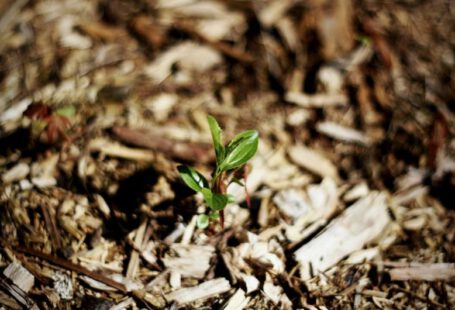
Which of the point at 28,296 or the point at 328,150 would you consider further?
the point at 328,150

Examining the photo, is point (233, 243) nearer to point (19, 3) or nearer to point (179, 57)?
point (179, 57)

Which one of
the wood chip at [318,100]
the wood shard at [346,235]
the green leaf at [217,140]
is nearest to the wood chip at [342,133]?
the wood chip at [318,100]

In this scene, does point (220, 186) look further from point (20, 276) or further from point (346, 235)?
point (20, 276)

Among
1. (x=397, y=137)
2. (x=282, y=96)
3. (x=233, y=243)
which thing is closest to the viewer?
(x=233, y=243)

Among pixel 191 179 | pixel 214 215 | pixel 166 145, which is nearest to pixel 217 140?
pixel 191 179

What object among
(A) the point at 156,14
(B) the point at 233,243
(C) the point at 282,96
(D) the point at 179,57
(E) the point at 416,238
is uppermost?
(A) the point at 156,14

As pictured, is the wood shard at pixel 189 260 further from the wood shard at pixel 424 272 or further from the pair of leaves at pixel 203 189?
the wood shard at pixel 424 272

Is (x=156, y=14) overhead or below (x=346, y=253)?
overhead

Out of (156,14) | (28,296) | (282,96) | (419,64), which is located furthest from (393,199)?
A: (156,14)
